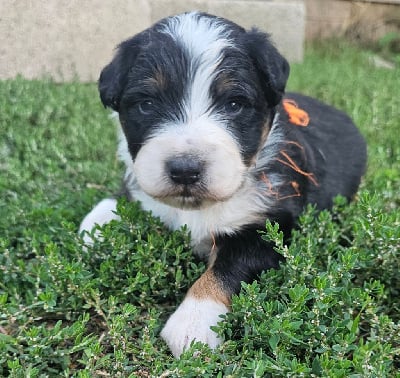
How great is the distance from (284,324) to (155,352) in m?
0.55

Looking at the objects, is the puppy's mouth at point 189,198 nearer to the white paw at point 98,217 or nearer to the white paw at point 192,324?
the white paw at point 192,324

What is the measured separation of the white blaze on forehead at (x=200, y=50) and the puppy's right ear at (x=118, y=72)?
206 millimetres

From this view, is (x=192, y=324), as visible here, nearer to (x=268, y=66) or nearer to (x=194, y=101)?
(x=194, y=101)

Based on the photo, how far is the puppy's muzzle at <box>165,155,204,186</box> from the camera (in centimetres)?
245

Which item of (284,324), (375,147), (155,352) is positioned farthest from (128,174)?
(375,147)

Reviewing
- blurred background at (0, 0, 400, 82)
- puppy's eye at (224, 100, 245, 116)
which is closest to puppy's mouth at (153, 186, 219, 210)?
puppy's eye at (224, 100, 245, 116)

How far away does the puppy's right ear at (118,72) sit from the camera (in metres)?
2.88

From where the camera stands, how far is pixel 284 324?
212 centimetres

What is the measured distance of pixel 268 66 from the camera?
9.43 ft

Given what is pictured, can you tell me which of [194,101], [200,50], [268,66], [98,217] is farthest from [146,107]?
[98,217]

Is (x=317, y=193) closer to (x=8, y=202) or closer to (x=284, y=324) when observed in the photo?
(x=284, y=324)

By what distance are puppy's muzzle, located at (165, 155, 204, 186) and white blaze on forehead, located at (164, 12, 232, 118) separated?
0.29 meters

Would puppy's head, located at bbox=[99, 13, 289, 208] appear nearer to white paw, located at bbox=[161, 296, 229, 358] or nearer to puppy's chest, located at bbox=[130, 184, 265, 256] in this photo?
puppy's chest, located at bbox=[130, 184, 265, 256]

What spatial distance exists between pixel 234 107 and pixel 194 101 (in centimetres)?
23
